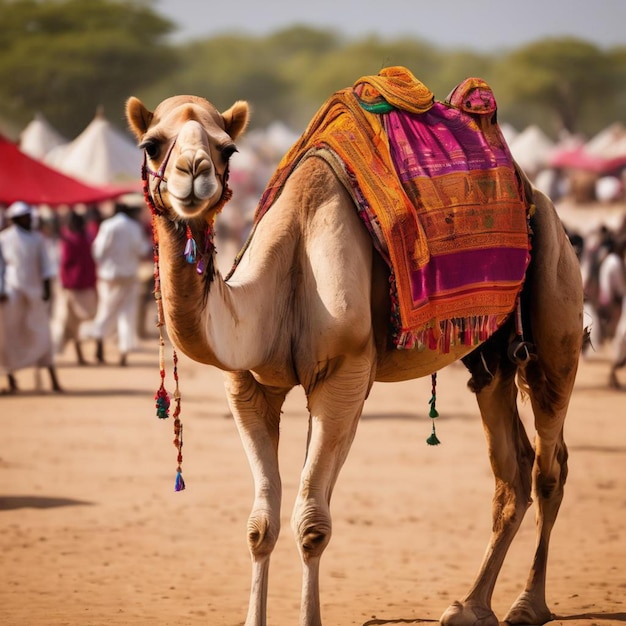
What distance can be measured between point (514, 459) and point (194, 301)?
226 cm

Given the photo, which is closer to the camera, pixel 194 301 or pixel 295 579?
pixel 194 301

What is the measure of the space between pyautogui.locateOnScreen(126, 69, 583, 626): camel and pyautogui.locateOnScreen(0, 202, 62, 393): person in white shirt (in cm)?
862

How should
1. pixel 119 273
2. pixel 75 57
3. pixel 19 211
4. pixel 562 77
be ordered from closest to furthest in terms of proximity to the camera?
1. pixel 19 211
2. pixel 119 273
3. pixel 75 57
4. pixel 562 77

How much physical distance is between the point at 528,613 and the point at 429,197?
1930 mm

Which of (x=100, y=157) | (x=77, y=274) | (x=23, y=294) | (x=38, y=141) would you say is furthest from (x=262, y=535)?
(x=38, y=141)

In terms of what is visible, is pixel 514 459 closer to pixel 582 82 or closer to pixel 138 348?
pixel 138 348

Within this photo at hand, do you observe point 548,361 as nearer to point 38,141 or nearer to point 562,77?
point 38,141

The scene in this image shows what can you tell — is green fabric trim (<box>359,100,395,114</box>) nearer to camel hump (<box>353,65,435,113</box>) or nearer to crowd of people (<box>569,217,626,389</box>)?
camel hump (<box>353,65,435,113</box>)

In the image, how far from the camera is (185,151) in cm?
424

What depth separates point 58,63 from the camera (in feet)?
206

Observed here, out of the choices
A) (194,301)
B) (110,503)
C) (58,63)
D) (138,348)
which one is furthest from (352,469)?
(58,63)

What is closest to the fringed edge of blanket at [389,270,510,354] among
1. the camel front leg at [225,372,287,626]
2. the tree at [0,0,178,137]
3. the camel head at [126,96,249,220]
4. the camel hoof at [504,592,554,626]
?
the camel front leg at [225,372,287,626]

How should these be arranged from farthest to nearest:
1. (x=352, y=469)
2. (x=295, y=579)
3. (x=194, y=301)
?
(x=352, y=469) < (x=295, y=579) < (x=194, y=301)

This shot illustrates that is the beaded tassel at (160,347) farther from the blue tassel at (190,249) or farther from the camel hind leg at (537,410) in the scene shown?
the camel hind leg at (537,410)
